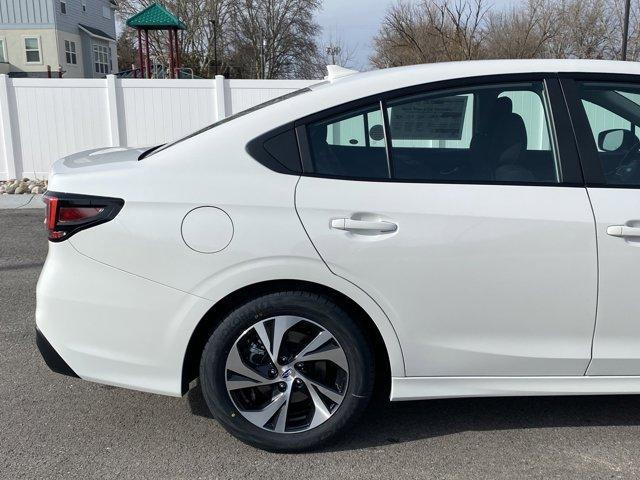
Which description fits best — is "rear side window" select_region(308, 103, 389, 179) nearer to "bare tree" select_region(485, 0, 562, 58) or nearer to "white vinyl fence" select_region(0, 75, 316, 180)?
"white vinyl fence" select_region(0, 75, 316, 180)

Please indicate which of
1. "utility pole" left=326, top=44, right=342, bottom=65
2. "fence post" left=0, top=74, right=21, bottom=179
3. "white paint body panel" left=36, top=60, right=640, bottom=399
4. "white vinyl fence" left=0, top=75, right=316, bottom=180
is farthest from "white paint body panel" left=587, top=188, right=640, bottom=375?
"utility pole" left=326, top=44, right=342, bottom=65

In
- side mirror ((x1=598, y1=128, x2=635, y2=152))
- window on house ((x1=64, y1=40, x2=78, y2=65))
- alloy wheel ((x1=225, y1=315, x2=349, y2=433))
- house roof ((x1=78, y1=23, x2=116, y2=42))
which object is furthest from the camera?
house roof ((x1=78, y1=23, x2=116, y2=42))

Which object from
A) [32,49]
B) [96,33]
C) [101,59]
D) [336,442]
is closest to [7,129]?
[336,442]

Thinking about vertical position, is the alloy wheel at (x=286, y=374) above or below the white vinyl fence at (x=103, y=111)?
below

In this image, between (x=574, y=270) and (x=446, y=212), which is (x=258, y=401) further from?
(x=574, y=270)

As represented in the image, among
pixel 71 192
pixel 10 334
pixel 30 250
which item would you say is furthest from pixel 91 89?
pixel 71 192

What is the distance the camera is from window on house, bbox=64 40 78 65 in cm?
3550

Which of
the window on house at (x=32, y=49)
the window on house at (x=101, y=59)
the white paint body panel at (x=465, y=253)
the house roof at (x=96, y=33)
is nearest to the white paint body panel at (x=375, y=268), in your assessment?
the white paint body panel at (x=465, y=253)

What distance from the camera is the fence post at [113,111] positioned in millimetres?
11547

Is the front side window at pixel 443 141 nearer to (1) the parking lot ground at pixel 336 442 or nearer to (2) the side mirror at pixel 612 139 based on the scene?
(2) the side mirror at pixel 612 139

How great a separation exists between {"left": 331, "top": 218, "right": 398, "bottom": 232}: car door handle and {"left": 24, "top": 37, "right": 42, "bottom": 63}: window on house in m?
36.0

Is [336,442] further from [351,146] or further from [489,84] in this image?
[489,84]

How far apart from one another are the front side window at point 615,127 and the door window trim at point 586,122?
0.07ft

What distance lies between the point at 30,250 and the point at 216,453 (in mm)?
4815
